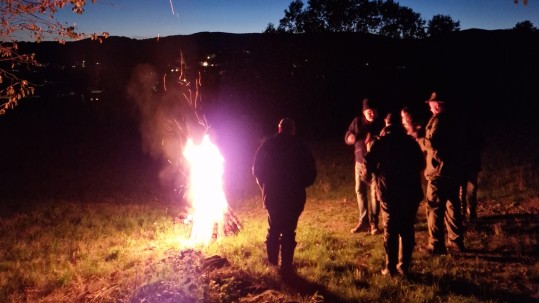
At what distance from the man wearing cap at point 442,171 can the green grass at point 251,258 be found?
0.34m

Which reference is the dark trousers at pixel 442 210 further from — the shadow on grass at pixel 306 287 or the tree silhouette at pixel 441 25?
the tree silhouette at pixel 441 25

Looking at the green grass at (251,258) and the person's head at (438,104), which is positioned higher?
Answer: the person's head at (438,104)

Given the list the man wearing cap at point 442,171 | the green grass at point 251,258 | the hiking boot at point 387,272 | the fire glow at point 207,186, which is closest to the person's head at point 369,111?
the man wearing cap at point 442,171

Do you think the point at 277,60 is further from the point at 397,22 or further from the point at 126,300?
the point at 126,300

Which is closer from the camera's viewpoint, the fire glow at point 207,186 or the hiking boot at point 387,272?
the hiking boot at point 387,272

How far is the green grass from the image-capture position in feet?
18.0

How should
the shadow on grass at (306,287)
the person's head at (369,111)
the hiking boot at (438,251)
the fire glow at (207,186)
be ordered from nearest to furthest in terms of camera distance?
the shadow on grass at (306,287)
the hiking boot at (438,251)
the person's head at (369,111)
the fire glow at (207,186)

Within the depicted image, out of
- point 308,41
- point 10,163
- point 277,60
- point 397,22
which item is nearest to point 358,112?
point 277,60

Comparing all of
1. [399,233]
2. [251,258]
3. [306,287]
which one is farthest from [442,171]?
[251,258]

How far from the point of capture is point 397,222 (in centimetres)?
564

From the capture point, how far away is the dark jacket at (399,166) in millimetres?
5590

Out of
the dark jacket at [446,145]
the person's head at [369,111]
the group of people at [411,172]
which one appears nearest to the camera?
the group of people at [411,172]

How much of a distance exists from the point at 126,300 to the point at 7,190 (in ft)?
37.9

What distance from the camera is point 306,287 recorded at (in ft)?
18.8
